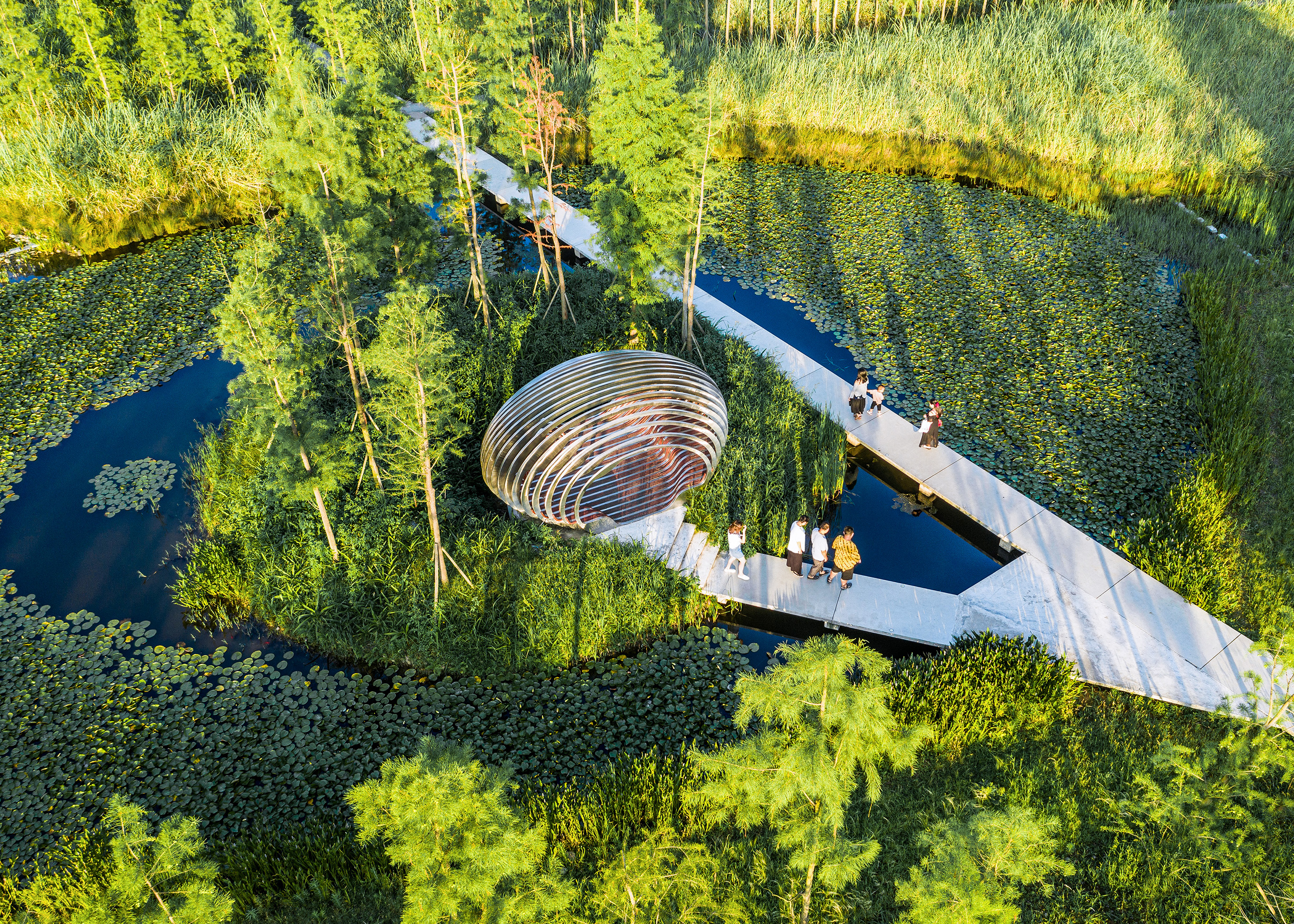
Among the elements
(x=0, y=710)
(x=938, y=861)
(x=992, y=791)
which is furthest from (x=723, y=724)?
(x=0, y=710)

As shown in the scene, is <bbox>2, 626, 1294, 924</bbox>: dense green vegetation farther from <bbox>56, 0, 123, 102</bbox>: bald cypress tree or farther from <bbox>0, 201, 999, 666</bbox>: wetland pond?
<bbox>56, 0, 123, 102</bbox>: bald cypress tree

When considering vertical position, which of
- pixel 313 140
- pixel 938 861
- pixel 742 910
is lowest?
pixel 742 910

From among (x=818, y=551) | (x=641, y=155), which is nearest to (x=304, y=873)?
(x=818, y=551)

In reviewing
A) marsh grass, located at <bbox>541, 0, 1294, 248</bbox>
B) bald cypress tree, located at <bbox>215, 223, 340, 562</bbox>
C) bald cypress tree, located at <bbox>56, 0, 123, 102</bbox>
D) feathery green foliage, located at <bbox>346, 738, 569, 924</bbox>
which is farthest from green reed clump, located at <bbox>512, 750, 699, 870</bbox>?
bald cypress tree, located at <bbox>56, 0, 123, 102</bbox>

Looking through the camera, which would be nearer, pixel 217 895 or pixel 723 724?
pixel 217 895

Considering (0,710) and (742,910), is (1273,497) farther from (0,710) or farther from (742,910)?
(0,710)

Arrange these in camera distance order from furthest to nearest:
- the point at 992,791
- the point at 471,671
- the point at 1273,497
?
the point at 1273,497
the point at 471,671
the point at 992,791

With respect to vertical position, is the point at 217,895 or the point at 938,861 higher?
the point at 938,861
